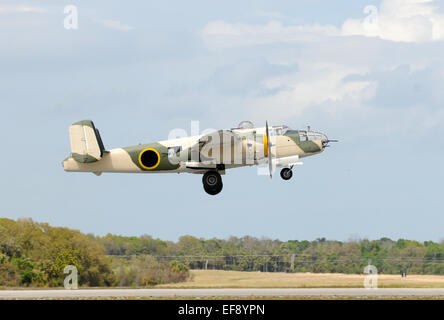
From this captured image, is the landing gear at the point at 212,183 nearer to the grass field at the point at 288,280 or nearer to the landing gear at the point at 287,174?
the landing gear at the point at 287,174

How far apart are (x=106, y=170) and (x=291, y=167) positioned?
10611 mm

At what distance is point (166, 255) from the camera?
65.5 meters

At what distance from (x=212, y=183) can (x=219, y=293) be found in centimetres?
1090

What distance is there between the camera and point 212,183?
153ft

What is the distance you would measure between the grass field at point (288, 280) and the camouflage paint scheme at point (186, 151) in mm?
14326

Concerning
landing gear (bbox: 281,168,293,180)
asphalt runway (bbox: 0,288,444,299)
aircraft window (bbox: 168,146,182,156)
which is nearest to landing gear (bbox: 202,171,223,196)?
aircraft window (bbox: 168,146,182,156)

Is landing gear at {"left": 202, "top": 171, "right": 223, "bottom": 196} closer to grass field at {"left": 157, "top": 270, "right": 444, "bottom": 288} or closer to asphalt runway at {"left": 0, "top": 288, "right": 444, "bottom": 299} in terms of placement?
asphalt runway at {"left": 0, "top": 288, "right": 444, "bottom": 299}

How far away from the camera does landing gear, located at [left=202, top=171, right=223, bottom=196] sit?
1838 inches

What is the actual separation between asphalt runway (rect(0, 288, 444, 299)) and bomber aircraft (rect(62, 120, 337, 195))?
956 cm

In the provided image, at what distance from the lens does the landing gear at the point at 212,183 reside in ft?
153

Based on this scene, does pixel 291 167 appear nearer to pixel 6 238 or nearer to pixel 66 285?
pixel 66 285

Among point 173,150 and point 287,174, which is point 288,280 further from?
point 173,150
